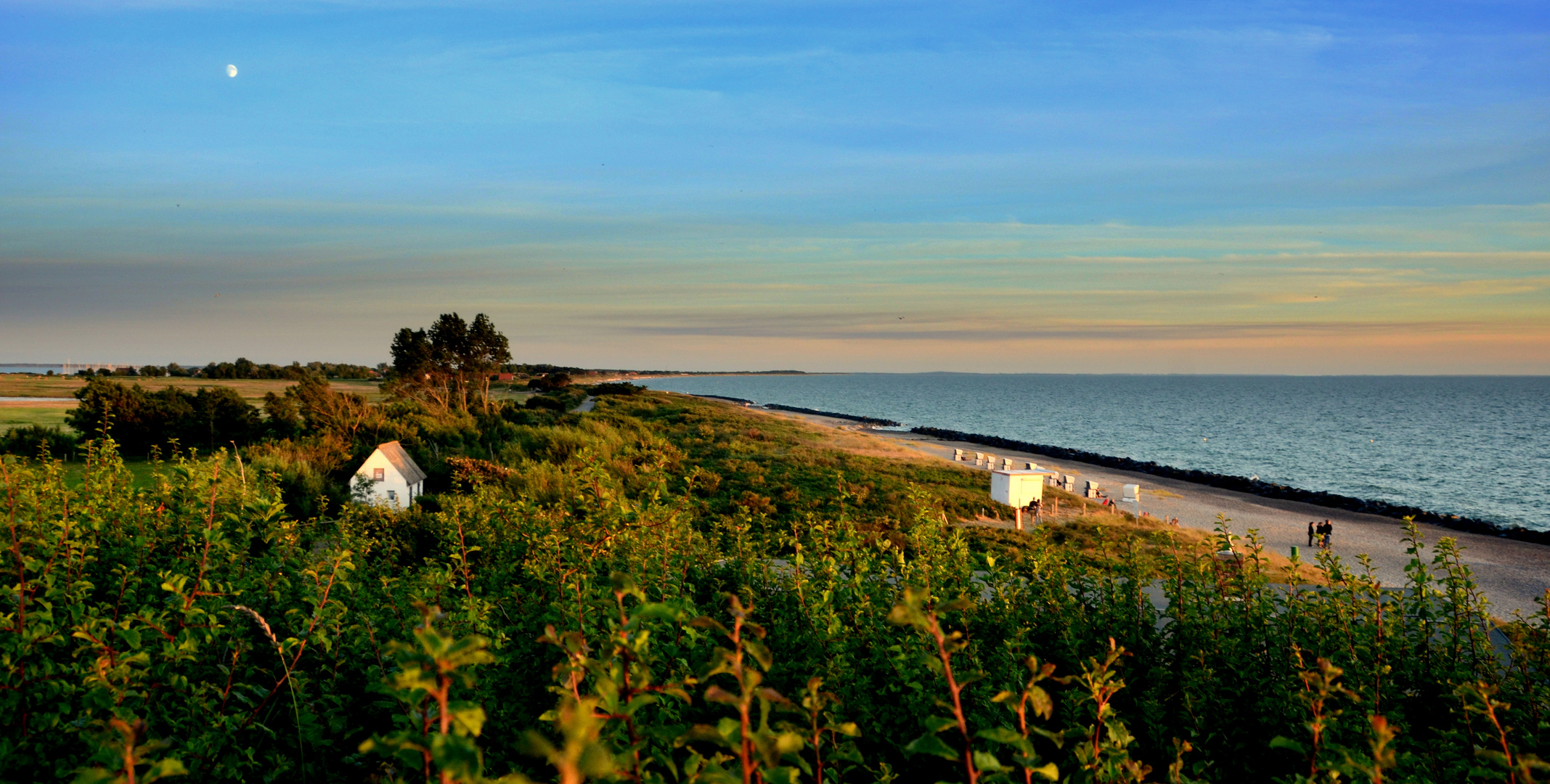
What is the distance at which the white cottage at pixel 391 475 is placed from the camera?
16.4 meters

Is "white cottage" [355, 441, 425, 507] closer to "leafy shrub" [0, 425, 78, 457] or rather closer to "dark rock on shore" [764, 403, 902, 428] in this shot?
"leafy shrub" [0, 425, 78, 457]

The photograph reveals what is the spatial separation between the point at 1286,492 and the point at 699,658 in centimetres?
4668

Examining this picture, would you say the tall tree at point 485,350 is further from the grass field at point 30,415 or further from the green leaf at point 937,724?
the green leaf at point 937,724

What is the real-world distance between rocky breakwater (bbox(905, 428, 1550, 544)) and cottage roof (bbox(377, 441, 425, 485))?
32.7 metres

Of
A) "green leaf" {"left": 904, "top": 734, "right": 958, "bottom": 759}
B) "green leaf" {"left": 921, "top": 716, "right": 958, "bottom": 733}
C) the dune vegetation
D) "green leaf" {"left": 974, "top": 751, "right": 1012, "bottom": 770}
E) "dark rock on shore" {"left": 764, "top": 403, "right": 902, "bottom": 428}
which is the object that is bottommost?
"dark rock on shore" {"left": 764, "top": 403, "right": 902, "bottom": 428}

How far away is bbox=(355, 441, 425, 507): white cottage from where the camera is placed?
1639 centimetres

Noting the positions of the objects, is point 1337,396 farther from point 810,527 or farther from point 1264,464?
point 810,527

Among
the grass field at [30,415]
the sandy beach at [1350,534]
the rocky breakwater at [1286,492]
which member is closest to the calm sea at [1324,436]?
the rocky breakwater at [1286,492]

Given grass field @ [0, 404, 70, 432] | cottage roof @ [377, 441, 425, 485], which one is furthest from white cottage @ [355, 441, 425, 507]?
grass field @ [0, 404, 70, 432]

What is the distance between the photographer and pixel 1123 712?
3.87 m

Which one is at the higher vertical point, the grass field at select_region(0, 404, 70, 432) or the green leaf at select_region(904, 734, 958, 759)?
the green leaf at select_region(904, 734, 958, 759)

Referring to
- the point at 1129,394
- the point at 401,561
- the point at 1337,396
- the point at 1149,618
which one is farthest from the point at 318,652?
the point at 1337,396

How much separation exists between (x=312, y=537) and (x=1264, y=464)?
204 ft

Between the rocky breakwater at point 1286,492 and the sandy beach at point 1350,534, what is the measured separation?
871 millimetres
